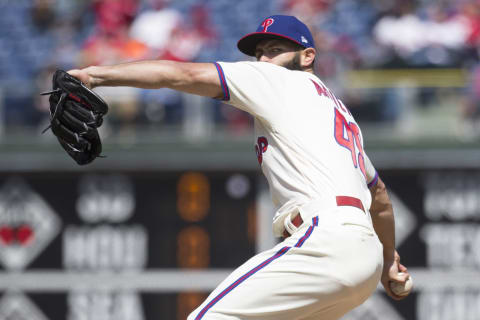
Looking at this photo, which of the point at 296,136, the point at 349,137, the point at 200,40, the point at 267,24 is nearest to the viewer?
the point at 296,136

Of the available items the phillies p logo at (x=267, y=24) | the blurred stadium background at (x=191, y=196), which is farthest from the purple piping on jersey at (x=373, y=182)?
the blurred stadium background at (x=191, y=196)

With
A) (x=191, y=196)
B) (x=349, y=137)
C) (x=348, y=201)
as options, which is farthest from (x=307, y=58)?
(x=191, y=196)

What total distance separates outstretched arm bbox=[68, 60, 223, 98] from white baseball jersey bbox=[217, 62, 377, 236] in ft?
0.28

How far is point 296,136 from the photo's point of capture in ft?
12.1

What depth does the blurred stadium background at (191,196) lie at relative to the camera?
27.1ft

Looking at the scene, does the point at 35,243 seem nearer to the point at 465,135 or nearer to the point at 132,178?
the point at 132,178

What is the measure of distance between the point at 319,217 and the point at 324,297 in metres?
0.32

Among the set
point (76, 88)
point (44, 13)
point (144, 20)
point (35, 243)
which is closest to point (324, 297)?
point (76, 88)

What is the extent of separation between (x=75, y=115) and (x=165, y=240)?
188 inches

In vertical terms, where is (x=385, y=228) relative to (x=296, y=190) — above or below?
below

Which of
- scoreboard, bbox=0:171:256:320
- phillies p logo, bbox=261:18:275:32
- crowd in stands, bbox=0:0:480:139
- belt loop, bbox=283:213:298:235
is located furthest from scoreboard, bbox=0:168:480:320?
belt loop, bbox=283:213:298:235

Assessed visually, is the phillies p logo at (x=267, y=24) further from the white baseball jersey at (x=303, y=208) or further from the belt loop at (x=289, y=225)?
the belt loop at (x=289, y=225)

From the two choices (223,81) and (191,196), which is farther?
(191,196)

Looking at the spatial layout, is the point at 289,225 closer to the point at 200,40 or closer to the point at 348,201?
the point at 348,201
